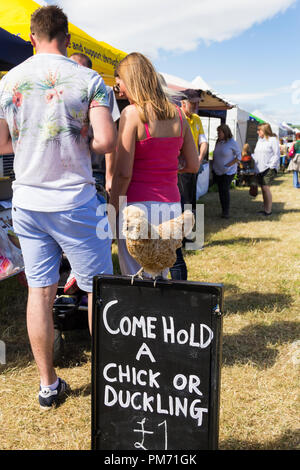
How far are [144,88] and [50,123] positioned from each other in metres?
0.49

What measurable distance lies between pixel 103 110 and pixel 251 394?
68.4 inches

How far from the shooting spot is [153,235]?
140cm

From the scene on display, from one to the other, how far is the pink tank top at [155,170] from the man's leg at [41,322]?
643 mm

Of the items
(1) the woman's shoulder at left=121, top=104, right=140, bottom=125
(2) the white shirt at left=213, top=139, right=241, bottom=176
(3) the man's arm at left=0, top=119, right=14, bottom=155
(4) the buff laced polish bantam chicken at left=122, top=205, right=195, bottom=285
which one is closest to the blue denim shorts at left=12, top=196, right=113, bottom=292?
(3) the man's arm at left=0, top=119, right=14, bottom=155

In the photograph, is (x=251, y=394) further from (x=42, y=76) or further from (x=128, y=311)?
(x=42, y=76)

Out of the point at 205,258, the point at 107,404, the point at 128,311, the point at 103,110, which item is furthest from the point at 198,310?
the point at 205,258

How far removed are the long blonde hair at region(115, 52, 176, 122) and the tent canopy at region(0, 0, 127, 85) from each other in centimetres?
268

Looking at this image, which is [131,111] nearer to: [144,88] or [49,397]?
[144,88]

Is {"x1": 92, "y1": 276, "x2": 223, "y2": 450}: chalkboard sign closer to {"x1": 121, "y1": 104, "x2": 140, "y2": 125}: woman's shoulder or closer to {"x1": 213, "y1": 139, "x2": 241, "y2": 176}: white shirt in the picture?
{"x1": 121, "y1": 104, "x2": 140, "y2": 125}: woman's shoulder

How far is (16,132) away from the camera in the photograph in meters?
1.85

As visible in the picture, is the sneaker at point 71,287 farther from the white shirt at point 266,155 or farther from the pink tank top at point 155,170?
the white shirt at point 266,155

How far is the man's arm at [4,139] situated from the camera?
1884 mm

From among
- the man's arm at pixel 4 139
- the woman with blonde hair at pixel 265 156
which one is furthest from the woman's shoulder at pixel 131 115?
the woman with blonde hair at pixel 265 156

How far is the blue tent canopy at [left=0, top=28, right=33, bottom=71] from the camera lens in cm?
288
